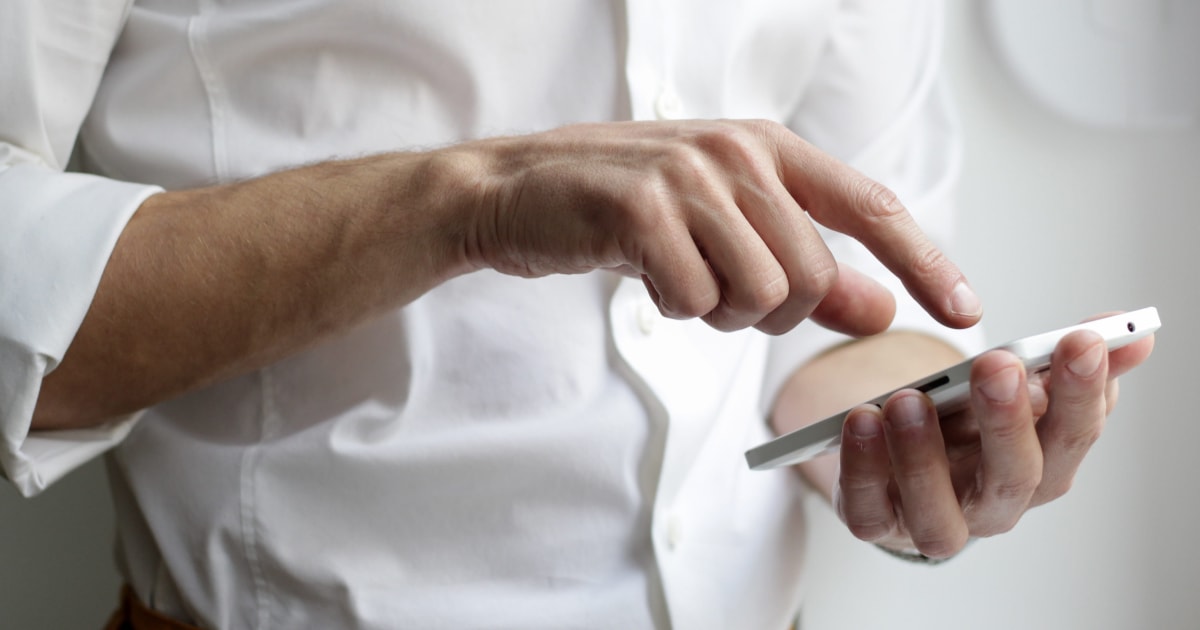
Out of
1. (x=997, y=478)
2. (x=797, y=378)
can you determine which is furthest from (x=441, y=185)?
(x=797, y=378)

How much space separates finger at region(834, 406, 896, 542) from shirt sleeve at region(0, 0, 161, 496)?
42 centimetres

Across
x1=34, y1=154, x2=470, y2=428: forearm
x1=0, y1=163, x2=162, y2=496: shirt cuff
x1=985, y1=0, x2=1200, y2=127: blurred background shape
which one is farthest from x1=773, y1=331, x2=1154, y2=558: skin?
x1=985, y1=0, x2=1200, y2=127: blurred background shape

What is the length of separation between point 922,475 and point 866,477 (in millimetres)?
32

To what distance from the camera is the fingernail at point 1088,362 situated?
439 millimetres

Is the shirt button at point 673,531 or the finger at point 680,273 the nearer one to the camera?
the finger at point 680,273

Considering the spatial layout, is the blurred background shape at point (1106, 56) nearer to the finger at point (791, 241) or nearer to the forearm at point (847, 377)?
the forearm at point (847, 377)

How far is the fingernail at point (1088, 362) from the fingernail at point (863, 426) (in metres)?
0.10

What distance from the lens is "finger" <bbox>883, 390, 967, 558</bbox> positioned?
1.58ft

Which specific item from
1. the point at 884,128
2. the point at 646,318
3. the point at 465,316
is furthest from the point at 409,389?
the point at 884,128

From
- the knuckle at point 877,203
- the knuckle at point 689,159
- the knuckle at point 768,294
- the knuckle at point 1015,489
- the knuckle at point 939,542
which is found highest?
the knuckle at point 689,159

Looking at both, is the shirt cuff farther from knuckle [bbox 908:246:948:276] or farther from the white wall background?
the white wall background

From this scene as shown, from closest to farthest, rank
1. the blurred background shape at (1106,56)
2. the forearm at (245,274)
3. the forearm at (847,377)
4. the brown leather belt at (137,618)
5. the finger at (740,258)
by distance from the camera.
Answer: the finger at (740,258)
the forearm at (245,274)
the brown leather belt at (137,618)
the forearm at (847,377)
the blurred background shape at (1106,56)

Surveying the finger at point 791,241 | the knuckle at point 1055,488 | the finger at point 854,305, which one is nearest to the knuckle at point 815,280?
the finger at point 791,241

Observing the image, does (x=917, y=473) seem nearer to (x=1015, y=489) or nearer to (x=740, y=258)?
(x=1015, y=489)
